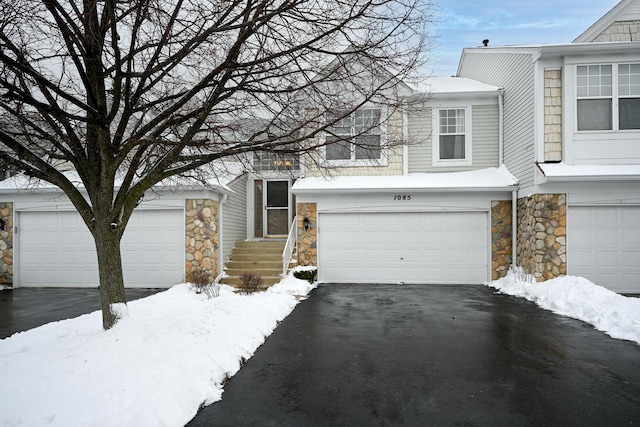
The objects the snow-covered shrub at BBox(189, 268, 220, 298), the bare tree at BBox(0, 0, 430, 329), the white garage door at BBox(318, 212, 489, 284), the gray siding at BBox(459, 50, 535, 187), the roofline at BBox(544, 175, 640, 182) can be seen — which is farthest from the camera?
the white garage door at BBox(318, 212, 489, 284)

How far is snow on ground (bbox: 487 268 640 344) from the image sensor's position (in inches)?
274

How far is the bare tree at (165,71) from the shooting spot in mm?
4844

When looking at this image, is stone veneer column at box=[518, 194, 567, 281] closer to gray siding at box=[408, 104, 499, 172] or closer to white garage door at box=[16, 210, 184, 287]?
gray siding at box=[408, 104, 499, 172]

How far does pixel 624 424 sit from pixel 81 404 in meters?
4.90

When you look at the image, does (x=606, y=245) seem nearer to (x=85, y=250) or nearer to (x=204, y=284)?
(x=204, y=284)

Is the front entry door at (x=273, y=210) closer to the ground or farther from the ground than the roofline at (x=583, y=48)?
closer to the ground

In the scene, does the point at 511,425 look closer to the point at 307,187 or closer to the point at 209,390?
the point at 209,390

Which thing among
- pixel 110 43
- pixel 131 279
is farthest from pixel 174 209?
pixel 110 43

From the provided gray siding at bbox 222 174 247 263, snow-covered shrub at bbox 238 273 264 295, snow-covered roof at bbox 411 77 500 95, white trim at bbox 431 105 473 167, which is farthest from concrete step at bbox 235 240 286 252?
snow-covered roof at bbox 411 77 500 95

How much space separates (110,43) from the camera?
17.4 ft

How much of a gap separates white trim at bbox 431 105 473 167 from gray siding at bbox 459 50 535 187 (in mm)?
1016

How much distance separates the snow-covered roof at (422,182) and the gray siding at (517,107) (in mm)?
438

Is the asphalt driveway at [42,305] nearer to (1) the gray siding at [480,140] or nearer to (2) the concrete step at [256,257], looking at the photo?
(2) the concrete step at [256,257]

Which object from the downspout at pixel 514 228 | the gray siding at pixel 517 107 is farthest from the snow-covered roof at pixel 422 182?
the gray siding at pixel 517 107
